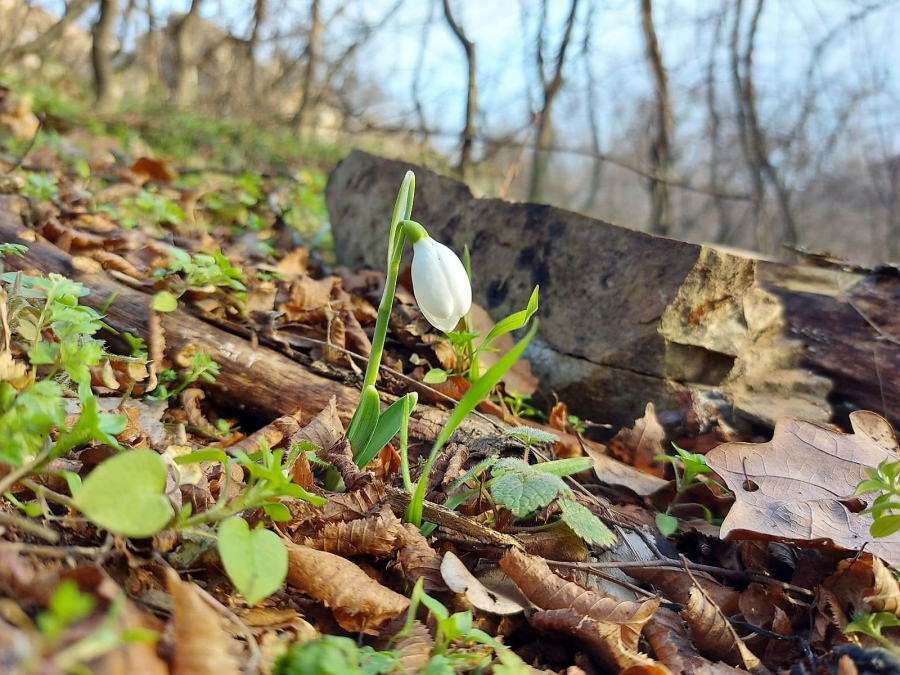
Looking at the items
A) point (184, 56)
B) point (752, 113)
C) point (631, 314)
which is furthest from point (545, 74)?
point (184, 56)

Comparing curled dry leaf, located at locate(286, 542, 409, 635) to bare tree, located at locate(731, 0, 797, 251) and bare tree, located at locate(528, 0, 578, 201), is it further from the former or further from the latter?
bare tree, located at locate(731, 0, 797, 251)

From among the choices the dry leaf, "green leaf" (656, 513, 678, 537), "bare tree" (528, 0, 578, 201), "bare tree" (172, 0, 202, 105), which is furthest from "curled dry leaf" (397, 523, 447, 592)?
"bare tree" (172, 0, 202, 105)

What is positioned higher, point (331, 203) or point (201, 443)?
point (331, 203)

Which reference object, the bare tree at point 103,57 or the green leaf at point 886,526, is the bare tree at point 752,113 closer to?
the green leaf at point 886,526

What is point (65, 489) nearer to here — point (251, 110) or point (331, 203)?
point (331, 203)

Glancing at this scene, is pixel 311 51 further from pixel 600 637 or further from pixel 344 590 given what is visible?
pixel 600 637

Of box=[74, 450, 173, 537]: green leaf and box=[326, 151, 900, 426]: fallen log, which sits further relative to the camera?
box=[326, 151, 900, 426]: fallen log

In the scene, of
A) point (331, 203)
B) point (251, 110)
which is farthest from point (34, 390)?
point (251, 110)

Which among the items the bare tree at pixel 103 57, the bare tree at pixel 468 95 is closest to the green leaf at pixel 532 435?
the bare tree at pixel 468 95
